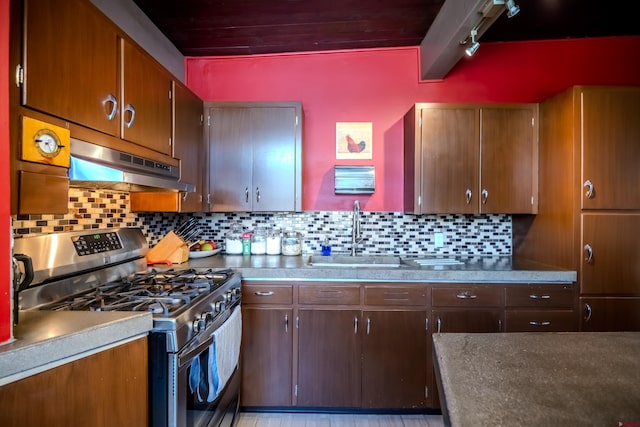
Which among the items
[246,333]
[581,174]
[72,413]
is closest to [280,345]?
[246,333]

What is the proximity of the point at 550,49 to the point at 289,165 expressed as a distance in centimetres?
230

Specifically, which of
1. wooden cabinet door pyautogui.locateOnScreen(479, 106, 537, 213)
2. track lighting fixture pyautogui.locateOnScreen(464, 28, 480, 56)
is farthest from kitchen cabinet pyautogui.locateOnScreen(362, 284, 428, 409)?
track lighting fixture pyautogui.locateOnScreen(464, 28, 480, 56)

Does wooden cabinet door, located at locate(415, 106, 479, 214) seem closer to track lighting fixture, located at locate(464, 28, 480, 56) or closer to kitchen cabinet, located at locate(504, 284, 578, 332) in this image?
track lighting fixture, located at locate(464, 28, 480, 56)

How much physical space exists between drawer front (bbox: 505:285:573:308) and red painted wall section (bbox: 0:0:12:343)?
231 cm

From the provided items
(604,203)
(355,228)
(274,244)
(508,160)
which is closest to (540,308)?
(604,203)

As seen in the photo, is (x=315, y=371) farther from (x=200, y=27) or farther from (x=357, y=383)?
(x=200, y=27)

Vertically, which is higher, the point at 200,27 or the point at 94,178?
the point at 200,27

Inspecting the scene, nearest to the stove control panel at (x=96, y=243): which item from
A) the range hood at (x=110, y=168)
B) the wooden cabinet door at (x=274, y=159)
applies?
the range hood at (x=110, y=168)

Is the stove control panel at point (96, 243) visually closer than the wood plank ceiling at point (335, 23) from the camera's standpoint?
Yes

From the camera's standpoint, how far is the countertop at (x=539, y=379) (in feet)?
2.10

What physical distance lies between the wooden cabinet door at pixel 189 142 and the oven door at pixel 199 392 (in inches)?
38.5

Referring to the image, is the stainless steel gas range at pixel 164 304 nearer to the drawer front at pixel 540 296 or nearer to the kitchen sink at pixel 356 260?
the kitchen sink at pixel 356 260

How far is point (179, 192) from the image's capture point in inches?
81.0

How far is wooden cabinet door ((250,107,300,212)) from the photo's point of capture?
236 cm
